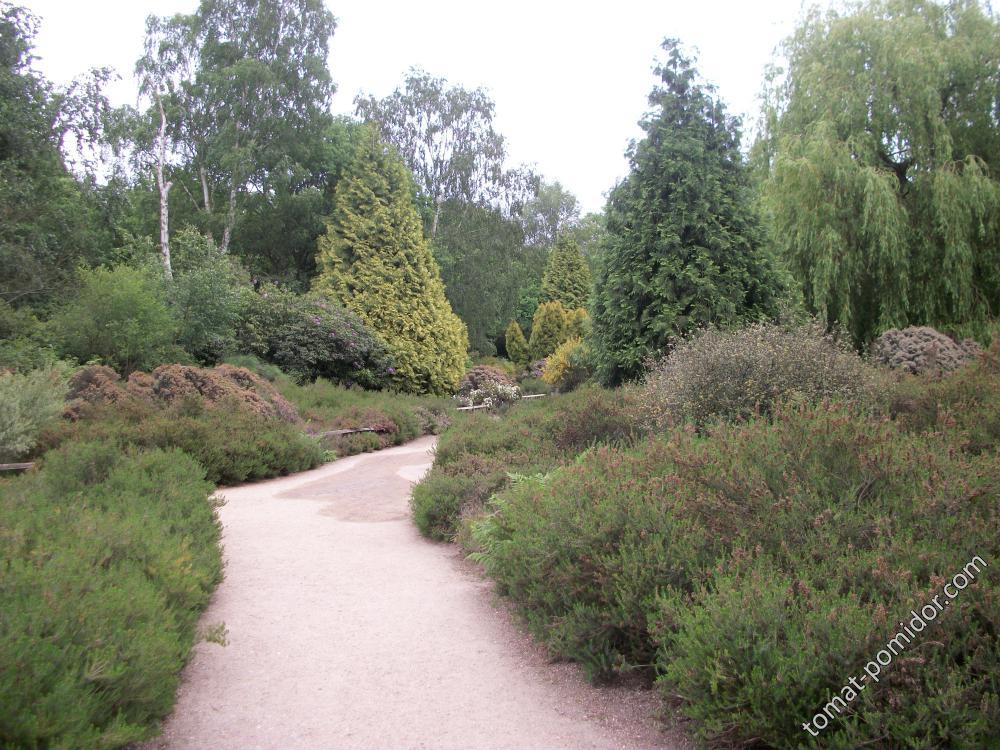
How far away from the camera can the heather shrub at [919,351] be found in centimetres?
1045

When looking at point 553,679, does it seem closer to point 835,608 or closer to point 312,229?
point 835,608

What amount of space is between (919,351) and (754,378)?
5.29 m

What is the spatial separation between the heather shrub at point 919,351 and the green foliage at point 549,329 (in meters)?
22.5

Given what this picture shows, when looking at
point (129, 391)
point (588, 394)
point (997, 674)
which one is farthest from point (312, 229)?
point (997, 674)

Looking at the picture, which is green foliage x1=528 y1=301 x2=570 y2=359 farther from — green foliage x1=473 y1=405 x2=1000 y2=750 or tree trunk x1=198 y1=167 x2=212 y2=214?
green foliage x1=473 y1=405 x2=1000 y2=750

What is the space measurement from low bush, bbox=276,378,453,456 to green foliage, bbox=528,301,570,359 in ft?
52.2

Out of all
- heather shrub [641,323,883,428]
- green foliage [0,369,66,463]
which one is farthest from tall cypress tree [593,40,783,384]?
green foliage [0,369,66,463]

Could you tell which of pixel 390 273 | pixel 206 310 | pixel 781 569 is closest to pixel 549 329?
pixel 390 273

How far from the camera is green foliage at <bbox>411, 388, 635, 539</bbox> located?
752 centimetres

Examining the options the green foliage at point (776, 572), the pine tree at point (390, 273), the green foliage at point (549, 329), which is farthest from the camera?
the green foliage at point (549, 329)

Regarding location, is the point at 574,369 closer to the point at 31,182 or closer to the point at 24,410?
the point at 24,410

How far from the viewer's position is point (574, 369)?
19.2 metres

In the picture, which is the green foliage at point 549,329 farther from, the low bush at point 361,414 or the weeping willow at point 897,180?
the weeping willow at point 897,180

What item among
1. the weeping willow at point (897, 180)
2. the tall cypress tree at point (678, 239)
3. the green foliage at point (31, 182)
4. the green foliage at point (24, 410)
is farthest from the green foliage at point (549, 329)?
the green foliage at point (24, 410)
